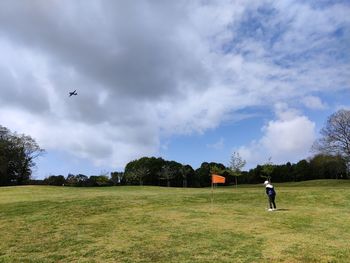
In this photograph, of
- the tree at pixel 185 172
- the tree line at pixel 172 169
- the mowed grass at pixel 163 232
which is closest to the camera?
the mowed grass at pixel 163 232

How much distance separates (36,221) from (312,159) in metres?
97.9

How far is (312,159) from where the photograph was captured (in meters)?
109

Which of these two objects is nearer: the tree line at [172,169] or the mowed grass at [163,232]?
the mowed grass at [163,232]

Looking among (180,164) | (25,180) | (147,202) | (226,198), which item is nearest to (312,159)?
(180,164)

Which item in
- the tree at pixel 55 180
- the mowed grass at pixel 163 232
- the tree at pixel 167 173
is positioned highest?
the tree at pixel 167 173

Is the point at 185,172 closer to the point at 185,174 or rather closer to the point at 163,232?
the point at 185,174

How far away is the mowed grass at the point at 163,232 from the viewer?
45.1 feet

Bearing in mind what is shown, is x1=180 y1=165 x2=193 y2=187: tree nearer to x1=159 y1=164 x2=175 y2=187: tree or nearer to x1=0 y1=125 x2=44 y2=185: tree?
x1=159 y1=164 x2=175 y2=187: tree

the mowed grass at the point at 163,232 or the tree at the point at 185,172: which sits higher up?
the tree at the point at 185,172

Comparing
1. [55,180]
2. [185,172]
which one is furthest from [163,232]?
[185,172]

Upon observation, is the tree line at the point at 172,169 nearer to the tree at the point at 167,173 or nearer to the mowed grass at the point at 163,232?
the tree at the point at 167,173

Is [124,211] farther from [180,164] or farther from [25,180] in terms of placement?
[180,164]

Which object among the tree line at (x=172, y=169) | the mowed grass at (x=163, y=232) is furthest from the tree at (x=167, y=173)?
the mowed grass at (x=163, y=232)

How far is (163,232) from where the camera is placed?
1781cm
